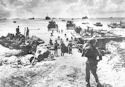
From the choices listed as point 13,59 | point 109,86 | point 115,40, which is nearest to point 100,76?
point 109,86

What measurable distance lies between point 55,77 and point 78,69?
5.57 ft

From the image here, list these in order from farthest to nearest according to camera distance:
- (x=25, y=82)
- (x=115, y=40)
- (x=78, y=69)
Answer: (x=115, y=40) < (x=78, y=69) < (x=25, y=82)

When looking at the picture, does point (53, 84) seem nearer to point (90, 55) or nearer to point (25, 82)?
point (25, 82)

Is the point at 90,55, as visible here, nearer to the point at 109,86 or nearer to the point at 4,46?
the point at 109,86

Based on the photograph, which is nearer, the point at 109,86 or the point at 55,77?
the point at 109,86

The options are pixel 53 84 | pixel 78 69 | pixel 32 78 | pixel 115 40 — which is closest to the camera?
pixel 53 84

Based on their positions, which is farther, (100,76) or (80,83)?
(100,76)

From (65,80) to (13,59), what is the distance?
714 cm

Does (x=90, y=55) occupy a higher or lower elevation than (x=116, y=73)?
higher

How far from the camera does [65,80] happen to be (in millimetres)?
7984

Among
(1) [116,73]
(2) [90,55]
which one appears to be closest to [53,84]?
(2) [90,55]

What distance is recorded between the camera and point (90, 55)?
7.14 metres

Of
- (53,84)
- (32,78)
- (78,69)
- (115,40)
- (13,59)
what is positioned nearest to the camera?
(53,84)

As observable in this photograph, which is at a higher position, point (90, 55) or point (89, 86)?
point (90, 55)
